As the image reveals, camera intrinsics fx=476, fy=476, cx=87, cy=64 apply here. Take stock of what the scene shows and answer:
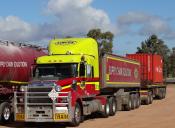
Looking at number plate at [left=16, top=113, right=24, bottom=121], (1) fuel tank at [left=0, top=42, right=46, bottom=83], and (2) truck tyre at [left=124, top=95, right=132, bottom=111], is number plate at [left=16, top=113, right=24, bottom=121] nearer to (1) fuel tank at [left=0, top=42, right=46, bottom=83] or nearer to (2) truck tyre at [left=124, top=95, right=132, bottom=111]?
(1) fuel tank at [left=0, top=42, right=46, bottom=83]

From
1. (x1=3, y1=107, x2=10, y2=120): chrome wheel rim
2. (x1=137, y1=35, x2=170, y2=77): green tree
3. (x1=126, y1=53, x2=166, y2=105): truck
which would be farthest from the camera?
(x1=137, y1=35, x2=170, y2=77): green tree

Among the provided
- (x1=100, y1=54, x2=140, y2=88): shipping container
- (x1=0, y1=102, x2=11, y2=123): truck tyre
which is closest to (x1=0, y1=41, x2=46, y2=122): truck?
(x1=0, y1=102, x2=11, y2=123): truck tyre

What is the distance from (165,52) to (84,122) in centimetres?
10266

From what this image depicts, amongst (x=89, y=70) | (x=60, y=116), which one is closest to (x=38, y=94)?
(x=60, y=116)

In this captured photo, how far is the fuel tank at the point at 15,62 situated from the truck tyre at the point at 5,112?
100cm

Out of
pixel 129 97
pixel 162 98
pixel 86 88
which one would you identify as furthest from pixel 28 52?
pixel 162 98

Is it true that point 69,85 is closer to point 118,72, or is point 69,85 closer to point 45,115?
point 45,115

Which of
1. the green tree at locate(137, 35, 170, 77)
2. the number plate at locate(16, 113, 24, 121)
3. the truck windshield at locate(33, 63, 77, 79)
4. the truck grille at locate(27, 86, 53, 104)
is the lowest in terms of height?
the number plate at locate(16, 113, 24, 121)

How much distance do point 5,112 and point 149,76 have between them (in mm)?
18282

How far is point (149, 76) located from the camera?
36250mm

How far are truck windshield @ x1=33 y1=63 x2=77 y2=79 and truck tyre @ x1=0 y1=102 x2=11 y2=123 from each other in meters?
1.84

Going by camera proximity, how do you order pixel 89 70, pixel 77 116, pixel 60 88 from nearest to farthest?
pixel 60 88 → pixel 77 116 → pixel 89 70

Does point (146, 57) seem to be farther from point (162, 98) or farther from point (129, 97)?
point (129, 97)

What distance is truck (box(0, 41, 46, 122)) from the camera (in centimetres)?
1961
